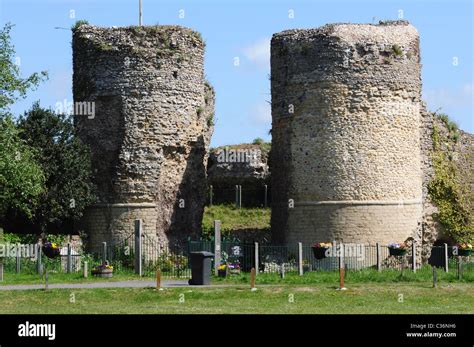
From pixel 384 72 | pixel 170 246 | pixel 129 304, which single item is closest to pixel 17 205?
pixel 170 246

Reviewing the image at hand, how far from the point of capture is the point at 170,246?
135 feet

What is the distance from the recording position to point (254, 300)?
29.3m

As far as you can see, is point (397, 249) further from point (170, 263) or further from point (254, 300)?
point (254, 300)

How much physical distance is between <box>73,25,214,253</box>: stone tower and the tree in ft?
3.06

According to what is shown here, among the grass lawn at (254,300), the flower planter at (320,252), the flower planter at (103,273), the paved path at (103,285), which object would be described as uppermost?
the flower planter at (320,252)

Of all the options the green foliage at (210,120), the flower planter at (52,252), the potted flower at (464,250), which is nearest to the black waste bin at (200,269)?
the flower planter at (52,252)

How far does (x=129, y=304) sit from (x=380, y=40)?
52.8 ft

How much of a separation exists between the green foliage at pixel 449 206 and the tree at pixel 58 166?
13.1 meters

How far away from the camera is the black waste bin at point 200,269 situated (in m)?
32.8

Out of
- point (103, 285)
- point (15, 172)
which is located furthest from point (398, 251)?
point (15, 172)

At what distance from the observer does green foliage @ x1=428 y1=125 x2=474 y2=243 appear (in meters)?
42.3

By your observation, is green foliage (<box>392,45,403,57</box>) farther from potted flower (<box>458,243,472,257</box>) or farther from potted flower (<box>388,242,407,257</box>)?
potted flower (<box>458,243,472,257</box>)

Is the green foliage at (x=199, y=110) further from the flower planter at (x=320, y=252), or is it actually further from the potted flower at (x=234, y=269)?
the potted flower at (x=234, y=269)

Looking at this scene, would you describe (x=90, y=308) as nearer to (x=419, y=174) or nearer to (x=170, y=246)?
(x=170, y=246)
